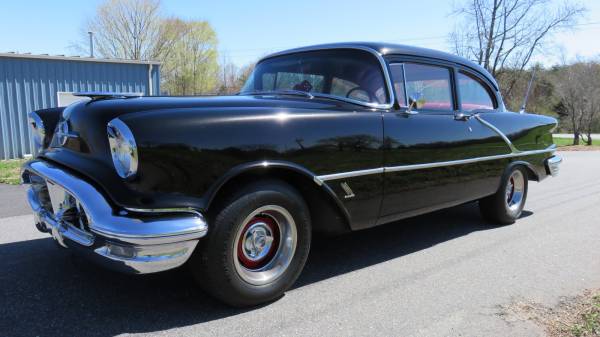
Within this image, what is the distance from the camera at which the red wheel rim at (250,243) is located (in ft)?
8.79

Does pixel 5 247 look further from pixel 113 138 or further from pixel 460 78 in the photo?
pixel 460 78

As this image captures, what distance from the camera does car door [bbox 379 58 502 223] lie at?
3365 mm

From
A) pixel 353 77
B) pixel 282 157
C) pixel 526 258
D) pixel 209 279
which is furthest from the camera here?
pixel 526 258

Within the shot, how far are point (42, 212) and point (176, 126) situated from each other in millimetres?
1215

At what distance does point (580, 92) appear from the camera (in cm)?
2133

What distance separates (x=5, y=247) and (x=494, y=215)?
464 cm

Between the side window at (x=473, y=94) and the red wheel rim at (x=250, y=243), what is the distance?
97.2 inches

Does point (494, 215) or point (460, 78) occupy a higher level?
point (460, 78)

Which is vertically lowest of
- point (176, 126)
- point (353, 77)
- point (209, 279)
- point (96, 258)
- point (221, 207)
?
point (209, 279)

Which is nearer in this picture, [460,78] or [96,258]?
[96,258]

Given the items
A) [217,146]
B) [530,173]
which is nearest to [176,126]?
[217,146]

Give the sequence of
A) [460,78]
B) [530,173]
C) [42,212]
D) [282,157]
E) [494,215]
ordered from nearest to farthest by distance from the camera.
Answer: [282,157]
[42,212]
[460,78]
[494,215]
[530,173]

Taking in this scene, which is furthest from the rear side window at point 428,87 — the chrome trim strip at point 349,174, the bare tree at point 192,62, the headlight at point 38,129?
the bare tree at point 192,62

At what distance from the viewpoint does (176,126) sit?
7.78ft
